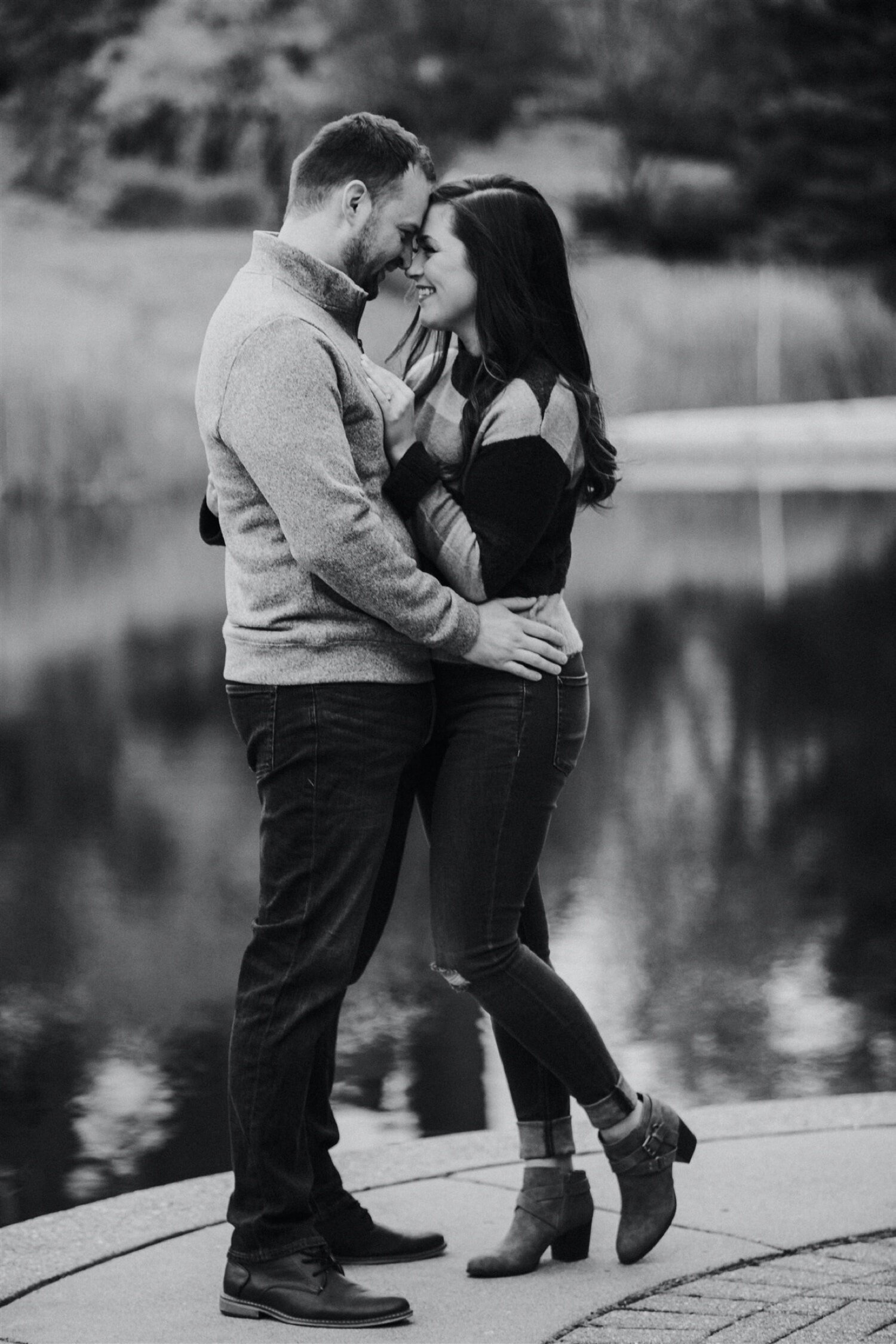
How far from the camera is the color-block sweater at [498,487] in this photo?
3.25 metres

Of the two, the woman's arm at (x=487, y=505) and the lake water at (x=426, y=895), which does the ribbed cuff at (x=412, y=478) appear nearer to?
the woman's arm at (x=487, y=505)

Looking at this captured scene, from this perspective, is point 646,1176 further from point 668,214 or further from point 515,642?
point 668,214

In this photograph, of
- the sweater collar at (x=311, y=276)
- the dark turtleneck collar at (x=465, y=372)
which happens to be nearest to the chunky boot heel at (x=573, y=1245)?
the dark turtleneck collar at (x=465, y=372)

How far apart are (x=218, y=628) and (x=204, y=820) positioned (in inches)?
228

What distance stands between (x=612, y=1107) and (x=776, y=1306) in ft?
1.47

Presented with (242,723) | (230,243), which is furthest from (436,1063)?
(230,243)

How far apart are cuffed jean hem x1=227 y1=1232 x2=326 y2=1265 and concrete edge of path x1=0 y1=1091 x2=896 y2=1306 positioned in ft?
1.05

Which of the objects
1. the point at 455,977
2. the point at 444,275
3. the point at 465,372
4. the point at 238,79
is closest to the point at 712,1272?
the point at 455,977

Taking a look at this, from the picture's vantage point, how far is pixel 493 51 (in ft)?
193

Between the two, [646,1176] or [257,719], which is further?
[646,1176]

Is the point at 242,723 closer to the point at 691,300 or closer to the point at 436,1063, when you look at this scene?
the point at 436,1063

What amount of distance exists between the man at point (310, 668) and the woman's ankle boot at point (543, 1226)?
226mm

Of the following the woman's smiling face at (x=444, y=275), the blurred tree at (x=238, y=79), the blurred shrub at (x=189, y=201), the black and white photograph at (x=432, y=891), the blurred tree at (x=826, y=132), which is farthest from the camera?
the blurred tree at (x=238, y=79)

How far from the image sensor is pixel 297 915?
10.5 feet
